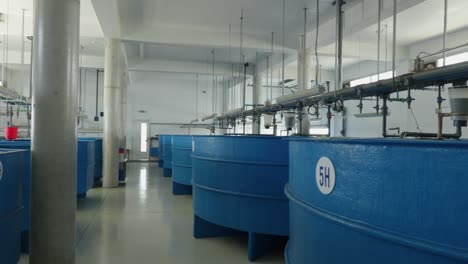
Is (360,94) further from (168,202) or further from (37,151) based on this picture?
(168,202)

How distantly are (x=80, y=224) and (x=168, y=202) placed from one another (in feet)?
6.53

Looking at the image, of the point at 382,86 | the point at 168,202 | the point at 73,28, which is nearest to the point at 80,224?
the point at 168,202

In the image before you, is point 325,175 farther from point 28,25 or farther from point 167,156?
point 167,156

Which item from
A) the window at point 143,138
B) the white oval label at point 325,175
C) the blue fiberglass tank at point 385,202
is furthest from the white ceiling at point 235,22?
the window at point 143,138

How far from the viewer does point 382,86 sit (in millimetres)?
3881

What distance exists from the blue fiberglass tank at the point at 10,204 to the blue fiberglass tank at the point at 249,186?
2.11 metres

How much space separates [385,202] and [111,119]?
801 cm

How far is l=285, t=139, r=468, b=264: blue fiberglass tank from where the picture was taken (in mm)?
1253

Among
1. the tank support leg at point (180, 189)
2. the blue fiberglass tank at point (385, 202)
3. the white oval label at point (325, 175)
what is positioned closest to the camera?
the blue fiberglass tank at point (385, 202)

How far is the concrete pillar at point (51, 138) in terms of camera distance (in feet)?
9.66

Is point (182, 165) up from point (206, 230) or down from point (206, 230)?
up

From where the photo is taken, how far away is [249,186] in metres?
3.83

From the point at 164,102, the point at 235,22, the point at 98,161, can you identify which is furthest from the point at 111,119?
the point at 164,102

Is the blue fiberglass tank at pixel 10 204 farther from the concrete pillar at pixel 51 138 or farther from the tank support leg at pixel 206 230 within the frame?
the tank support leg at pixel 206 230
